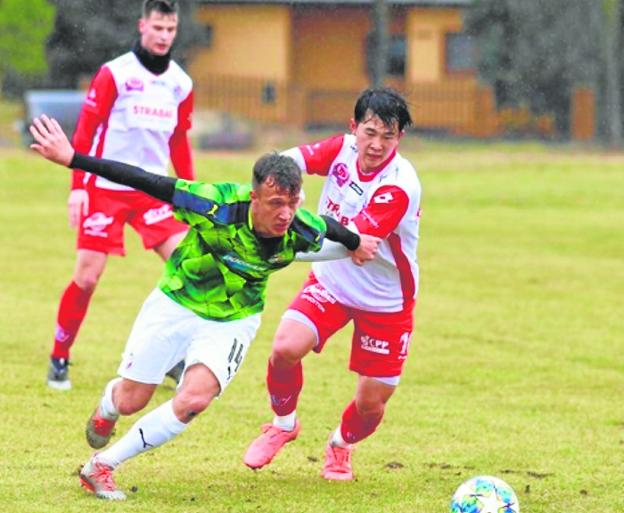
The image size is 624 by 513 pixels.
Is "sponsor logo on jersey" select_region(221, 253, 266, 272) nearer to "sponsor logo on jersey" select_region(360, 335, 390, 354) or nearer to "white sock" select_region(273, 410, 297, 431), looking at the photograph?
"sponsor logo on jersey" select_region(360, 335, 390, 354)

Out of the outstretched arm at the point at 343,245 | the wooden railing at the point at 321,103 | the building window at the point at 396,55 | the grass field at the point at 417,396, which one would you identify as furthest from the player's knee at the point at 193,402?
the building window at the point at 396,55

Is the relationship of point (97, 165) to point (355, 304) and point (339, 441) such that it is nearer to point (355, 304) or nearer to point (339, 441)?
point (355, 304)

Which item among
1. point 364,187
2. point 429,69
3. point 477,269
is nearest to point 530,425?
point 364,187

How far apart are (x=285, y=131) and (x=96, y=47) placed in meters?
5.91

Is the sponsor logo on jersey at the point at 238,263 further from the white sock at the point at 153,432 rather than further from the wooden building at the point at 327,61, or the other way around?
the wooden building at the point at 327,61

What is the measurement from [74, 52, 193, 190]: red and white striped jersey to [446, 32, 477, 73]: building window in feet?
111

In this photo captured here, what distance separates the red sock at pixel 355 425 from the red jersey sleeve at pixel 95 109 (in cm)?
277

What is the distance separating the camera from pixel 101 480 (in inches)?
262

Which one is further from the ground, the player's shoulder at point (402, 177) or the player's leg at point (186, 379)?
the player's shoulder at point (402, 177)

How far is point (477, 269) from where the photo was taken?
57.5 feet

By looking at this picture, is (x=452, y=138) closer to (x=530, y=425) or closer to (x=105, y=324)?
(x=105, y=324)

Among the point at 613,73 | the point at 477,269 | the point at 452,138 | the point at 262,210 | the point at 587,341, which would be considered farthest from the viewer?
the point at 452,138

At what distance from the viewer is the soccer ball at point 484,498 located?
6.32m

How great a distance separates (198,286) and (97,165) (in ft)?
2.34
